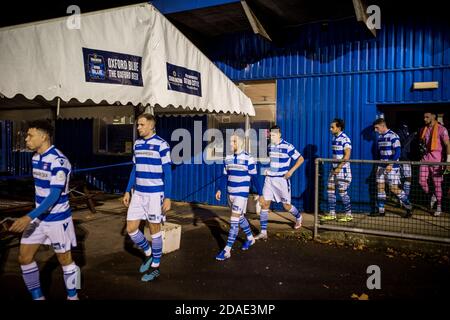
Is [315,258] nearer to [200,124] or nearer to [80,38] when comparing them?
[80,38]

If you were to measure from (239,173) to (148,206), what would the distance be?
1584mm

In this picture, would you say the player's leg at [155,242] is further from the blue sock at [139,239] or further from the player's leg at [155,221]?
the blue sock at [139,239]

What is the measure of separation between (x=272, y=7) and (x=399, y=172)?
4.68 meters

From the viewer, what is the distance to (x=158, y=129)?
11227 millimetres

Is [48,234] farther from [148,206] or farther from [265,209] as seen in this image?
[265,209]

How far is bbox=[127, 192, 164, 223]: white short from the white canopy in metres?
1.65

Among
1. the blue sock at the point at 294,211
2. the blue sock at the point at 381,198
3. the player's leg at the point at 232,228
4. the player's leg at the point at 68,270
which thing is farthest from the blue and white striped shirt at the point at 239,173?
Answer: the blue sock at the point at 381,198

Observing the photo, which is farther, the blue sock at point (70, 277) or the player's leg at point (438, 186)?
the player's leg at point (438, 186)

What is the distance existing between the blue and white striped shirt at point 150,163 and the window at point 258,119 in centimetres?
520

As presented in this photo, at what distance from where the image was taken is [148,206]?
503 cm

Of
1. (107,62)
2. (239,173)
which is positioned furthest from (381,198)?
(107,62)

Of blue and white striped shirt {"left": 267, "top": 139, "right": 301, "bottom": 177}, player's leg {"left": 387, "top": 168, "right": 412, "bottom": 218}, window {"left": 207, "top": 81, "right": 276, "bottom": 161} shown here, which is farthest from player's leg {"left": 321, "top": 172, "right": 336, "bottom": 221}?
window {"left": 207, "top": 81, "right": 276, "bottom": 161}

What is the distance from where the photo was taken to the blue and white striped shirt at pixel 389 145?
7.70 meters

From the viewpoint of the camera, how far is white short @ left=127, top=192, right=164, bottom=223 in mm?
5008
